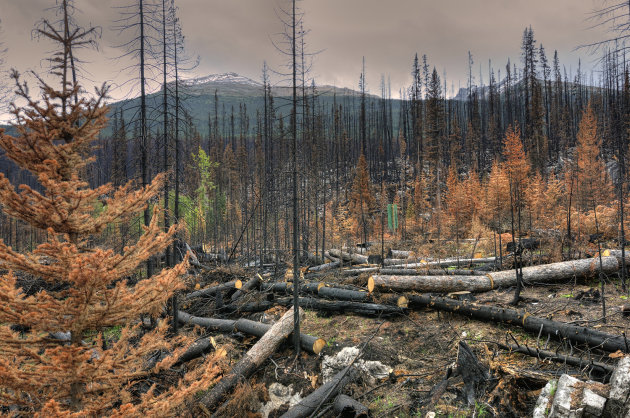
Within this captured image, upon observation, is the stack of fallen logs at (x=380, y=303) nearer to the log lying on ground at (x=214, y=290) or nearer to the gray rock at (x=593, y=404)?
the log lying on ground at (x=214, y=290)

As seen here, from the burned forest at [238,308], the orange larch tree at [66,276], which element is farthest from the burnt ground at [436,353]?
the orange larch tree at [66,276]

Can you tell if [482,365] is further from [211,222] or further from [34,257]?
[211,222]

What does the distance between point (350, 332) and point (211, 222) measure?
31.6 meters

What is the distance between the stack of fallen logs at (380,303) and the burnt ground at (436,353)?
0.25m

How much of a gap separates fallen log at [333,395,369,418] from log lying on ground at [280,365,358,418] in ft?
1.06

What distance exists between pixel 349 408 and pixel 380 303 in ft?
13.7

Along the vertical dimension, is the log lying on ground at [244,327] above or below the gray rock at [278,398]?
above

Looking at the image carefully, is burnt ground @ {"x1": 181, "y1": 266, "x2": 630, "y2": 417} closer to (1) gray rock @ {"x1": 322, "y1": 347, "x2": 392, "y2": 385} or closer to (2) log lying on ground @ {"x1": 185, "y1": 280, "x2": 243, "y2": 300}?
(1) gray rock @ {"x1": 322, "y1": 347, "x2": 392, "y2": 385}

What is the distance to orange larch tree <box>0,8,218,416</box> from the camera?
11.4 ft

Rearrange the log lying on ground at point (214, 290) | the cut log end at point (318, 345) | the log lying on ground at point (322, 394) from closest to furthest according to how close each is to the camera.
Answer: the log lying on ground at point (322, 394) < the cut log end at point (318, 345) < the log lying on ground at point (214, 290)

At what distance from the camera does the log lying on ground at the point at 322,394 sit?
6.59 meters

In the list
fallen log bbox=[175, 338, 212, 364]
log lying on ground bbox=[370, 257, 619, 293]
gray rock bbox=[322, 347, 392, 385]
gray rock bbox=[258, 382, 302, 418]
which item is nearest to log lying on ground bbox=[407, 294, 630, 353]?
log lying on ground bbox=[370, 257, 619, 293]

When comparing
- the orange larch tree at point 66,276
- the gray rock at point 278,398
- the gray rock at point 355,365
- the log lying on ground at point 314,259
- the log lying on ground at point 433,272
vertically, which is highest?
the orange larch tree at point 66,276

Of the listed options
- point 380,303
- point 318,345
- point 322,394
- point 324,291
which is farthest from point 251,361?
point 380,303
